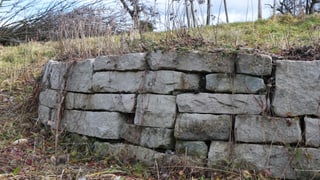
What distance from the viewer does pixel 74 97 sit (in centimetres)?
399

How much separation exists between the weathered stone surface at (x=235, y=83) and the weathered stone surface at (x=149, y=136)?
508 millimetres

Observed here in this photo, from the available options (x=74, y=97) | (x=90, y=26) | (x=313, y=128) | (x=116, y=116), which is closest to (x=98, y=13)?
(x=90, y=26)

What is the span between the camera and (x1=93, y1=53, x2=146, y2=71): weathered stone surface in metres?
3.47

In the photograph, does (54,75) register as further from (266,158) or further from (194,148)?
(266,158)

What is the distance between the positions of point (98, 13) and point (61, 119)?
216 centimetres

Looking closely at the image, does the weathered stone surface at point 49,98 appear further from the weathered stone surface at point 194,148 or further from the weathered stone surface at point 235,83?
the weathered stone surface at point 235,83

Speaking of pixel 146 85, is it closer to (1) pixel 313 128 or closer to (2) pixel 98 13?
(1) pixel 313 128

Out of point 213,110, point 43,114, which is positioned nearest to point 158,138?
point 213,110

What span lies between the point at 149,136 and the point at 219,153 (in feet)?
1.97

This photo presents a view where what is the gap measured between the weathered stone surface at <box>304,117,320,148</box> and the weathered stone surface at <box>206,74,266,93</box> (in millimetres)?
410

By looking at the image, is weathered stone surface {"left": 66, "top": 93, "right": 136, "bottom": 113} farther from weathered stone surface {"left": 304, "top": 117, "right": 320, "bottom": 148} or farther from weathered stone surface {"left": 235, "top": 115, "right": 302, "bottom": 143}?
weathered stone surface {"left": 304, "top": 117, "right": 320, "bottom": 148}

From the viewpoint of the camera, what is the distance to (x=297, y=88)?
9.89 ft

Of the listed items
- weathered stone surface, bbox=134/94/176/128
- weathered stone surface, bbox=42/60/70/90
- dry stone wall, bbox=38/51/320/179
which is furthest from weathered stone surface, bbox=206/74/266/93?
weathered stone surface, bbox=42/60/70/90

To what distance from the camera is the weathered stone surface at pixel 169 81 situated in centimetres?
327
